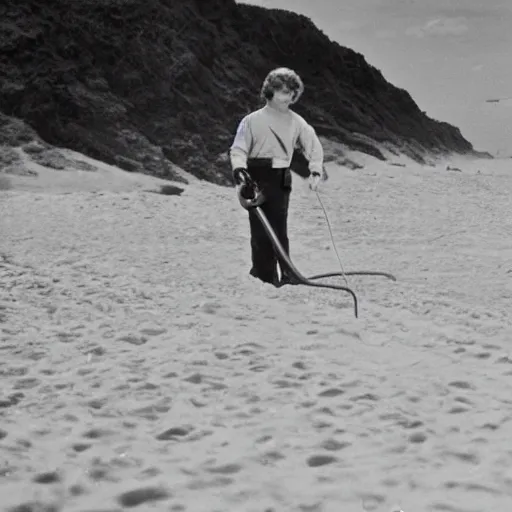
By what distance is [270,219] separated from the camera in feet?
18.7

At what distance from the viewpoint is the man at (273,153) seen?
5344mm

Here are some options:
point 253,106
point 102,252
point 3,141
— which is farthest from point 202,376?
point 253,106

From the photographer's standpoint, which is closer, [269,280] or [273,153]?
[273,153]

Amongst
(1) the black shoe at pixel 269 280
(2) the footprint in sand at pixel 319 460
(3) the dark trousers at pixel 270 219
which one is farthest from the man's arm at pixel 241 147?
(2) the footprint in sand at pixel 319 460

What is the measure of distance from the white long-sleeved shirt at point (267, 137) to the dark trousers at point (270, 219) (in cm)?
11

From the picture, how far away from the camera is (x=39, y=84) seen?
14.7m

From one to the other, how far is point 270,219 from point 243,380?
2342 millimetres

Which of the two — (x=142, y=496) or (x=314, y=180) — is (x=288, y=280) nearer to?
(x=314, y=180)

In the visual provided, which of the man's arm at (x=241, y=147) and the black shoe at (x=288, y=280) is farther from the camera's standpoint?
the black shoe at (x=288, y=280)

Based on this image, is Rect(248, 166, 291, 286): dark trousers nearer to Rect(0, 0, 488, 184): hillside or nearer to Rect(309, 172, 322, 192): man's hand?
Rect(309, 172, 322, 192): man's hand

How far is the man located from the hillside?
8.18 metres

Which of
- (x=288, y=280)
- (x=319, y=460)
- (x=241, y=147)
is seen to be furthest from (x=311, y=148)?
(x=319, y=460)

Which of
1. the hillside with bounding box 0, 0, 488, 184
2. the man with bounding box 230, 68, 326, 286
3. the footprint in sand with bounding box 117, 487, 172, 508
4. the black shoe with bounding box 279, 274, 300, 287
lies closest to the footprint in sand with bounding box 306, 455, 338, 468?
the footprint in sand with bounding box 117, 487, 172, 508

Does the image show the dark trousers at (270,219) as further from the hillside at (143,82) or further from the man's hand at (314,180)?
the hillside at (143,82)
